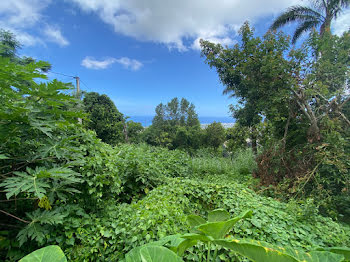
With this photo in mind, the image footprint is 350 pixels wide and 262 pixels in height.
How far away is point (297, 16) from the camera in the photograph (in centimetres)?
873

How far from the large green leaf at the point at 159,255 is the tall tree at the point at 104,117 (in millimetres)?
8833

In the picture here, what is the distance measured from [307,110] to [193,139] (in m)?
10.7

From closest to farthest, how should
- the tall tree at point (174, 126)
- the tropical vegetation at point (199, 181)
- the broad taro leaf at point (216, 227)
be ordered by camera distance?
1. the broad taro leaf at point (216, 227)
2. the tropical vegetation at point (199, 181)
3. the tall tree at point (174, 126)

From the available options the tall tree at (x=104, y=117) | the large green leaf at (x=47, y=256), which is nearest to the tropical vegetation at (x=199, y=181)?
the large green leaf at (x=47, y=256)

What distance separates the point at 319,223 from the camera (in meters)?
1.88

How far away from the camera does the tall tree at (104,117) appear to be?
873cm

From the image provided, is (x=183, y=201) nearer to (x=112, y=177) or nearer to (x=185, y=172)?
(x=112, y=177)

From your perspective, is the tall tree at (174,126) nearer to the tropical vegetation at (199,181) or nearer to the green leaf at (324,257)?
the tropical vegetation at (199,181)

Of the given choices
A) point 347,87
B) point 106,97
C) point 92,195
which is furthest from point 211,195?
point 106,97

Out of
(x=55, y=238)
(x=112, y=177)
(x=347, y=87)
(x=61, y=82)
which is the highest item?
(x=347, y=87)

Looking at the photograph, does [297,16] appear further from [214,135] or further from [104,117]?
[104,117]

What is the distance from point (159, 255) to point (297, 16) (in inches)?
478

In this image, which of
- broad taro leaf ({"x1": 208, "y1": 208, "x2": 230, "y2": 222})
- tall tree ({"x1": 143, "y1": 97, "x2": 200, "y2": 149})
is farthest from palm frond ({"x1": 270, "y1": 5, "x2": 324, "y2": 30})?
broad taro leaf ({"x1": 208, "y1": 208, "x2": 230, "y2": 222})

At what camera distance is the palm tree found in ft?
24.1
